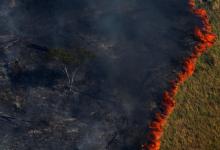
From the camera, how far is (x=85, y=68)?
34969 millimetres

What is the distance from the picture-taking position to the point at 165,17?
39.2 metres

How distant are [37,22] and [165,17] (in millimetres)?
15291

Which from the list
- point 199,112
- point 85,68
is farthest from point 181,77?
point 85,68

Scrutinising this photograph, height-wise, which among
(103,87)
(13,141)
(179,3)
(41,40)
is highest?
(179,3)

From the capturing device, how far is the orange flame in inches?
1190

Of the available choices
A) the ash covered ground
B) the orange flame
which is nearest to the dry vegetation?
the orange flame

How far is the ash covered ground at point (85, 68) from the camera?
1216 inches

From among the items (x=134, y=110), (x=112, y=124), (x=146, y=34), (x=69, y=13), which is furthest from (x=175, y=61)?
(x=69, y=13)

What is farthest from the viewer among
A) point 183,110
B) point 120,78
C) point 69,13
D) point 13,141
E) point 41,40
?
point 69,13

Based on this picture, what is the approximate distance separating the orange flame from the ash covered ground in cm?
66

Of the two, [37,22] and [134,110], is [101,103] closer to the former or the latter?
[134,110]

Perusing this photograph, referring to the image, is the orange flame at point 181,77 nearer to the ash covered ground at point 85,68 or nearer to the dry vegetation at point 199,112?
the dry vegetation at point 199,112

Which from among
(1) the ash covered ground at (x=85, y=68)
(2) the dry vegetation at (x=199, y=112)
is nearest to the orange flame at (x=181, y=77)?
(2) the dry vegetation at (x=199, y=112)

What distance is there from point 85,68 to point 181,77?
1017 centimetres
